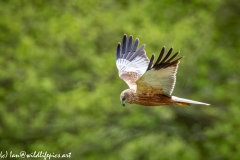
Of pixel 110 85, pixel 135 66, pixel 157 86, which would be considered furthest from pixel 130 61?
pixel 110 85

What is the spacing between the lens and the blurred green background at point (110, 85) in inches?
495

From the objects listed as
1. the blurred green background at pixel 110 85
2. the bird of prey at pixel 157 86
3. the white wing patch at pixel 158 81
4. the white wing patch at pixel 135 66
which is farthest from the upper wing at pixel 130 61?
the blurred green background at pixel 110 85

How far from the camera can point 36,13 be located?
14031mm

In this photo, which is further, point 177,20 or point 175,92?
point 177,20

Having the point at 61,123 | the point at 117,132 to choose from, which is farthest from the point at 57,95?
the point at 117,132

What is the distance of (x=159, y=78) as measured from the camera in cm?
649

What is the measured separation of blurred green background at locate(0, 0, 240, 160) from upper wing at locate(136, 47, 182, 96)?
18.4 ft

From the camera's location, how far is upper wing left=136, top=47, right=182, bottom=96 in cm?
633

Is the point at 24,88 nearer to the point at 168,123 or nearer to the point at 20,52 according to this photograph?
the point at 20,52

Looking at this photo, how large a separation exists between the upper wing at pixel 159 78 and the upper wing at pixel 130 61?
3.88 ft

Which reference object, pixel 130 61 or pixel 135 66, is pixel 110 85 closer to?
pixel 130 61

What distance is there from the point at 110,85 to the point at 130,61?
160 inches

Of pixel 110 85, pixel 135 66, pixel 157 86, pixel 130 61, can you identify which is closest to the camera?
pixel 157 86

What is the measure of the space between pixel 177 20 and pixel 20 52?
3.71 m
